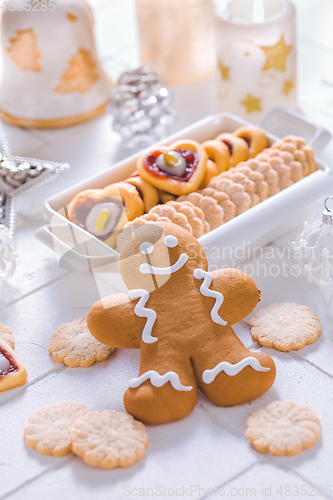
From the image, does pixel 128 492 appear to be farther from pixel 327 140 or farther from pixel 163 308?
pixel 327 140

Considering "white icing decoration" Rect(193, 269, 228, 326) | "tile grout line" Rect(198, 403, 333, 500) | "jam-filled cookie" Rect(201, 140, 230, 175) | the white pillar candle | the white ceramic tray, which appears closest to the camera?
"tile grout line" Rect(198, 403, 333, 500)

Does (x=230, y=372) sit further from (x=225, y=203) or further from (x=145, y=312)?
(x=225, y=203)

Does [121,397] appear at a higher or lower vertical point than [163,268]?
lower

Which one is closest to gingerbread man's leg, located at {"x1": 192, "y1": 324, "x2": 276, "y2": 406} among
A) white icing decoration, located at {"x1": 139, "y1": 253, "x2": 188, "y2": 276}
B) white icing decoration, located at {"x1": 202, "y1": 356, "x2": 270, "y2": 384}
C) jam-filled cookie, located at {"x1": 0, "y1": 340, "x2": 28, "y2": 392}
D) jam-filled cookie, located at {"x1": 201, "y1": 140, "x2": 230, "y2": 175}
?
white icing decoration, located at {"x1": 202, "y1": 356, "x2": 270, "y2": 384}

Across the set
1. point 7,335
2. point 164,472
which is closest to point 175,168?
point 7,335

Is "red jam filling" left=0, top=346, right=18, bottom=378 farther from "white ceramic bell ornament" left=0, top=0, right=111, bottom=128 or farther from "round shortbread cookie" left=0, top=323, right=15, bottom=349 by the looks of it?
"white ceramic bell ornament" left=0, top=0, right=111, bottom=128

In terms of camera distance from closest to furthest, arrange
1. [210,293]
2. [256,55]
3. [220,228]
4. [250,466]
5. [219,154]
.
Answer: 1. [250,466]
2. [210,293]
3. [220,228]
4. [219,154]
5. [256,55]

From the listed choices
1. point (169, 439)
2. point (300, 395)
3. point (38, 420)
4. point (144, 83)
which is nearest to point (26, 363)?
point (38, 420)
